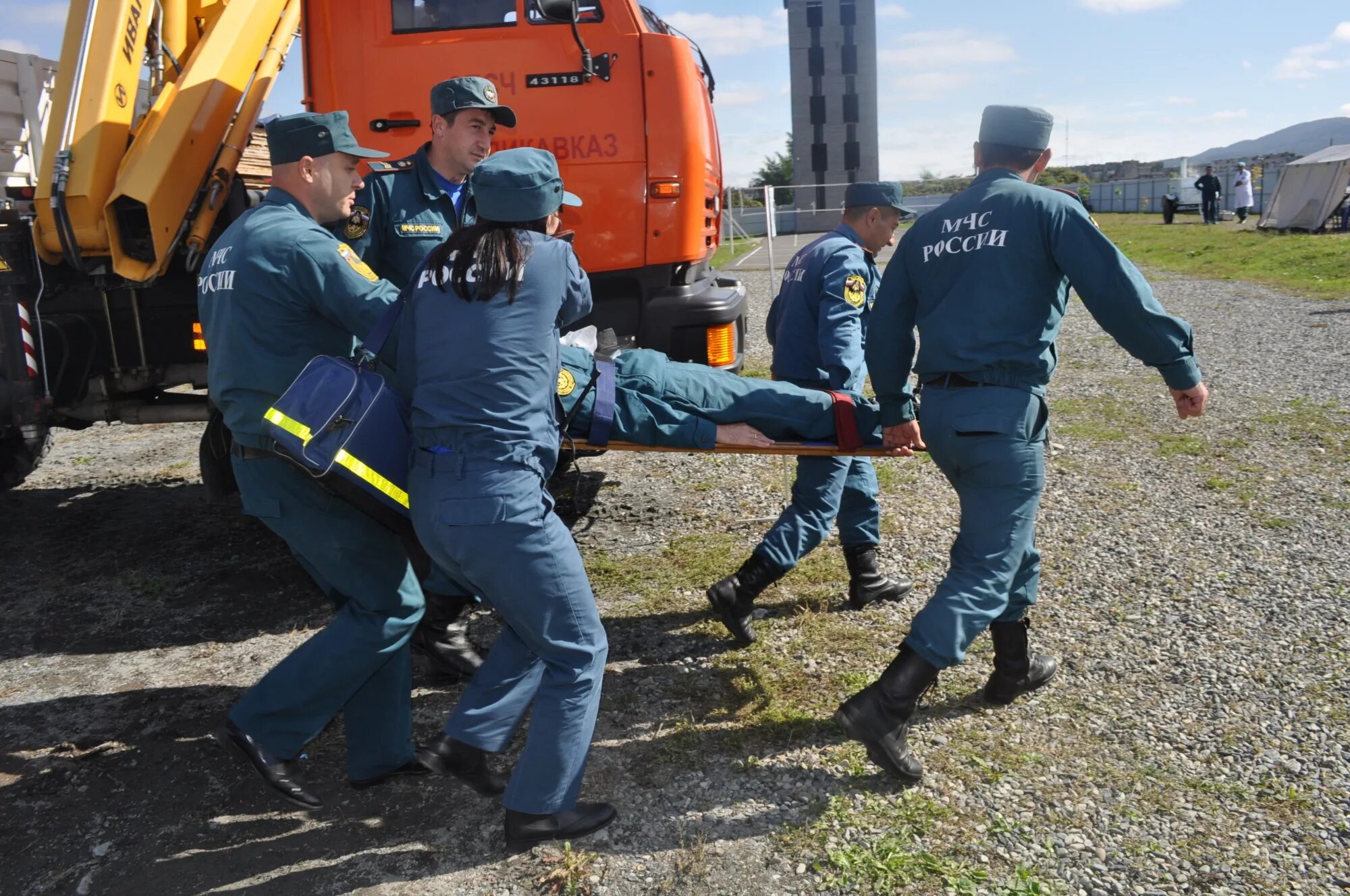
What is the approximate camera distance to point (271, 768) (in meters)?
3.03

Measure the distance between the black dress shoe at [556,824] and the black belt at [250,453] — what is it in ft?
4.12

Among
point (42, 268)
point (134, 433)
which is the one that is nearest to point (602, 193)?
point (42, 268)

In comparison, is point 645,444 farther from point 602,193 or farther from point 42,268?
point 42,268

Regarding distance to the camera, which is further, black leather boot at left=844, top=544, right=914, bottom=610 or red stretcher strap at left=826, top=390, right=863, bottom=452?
black leather boot at left=844, top=544, right=914, bottom=610

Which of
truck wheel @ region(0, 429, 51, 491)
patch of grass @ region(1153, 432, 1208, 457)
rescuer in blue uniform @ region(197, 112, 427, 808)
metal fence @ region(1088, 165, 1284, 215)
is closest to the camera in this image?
rescuer in blue uniform @ region(197, 112, 427, 808)

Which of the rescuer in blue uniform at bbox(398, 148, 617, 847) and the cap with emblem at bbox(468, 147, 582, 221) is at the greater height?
the cap with emblem at bbox(468, 147, 582, 221)

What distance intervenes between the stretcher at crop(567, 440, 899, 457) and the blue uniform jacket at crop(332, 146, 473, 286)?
40.7 inches

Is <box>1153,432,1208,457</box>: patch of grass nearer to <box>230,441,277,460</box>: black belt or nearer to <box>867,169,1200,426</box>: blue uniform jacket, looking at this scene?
<box>867,169,1200,426</box>: blue uniform jacket

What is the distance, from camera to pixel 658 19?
5695 millimetres

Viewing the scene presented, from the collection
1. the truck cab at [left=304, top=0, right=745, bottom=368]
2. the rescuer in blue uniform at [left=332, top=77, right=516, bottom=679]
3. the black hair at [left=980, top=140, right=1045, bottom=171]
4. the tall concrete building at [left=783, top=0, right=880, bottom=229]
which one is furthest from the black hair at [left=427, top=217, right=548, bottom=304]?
the tall concrete building at [left=783, top=0, right=880, bottom=229]

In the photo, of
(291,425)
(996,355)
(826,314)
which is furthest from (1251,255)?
(291,425)

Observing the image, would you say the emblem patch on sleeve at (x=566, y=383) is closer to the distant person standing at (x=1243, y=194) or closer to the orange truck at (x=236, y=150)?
the orange truck at (x=236, y=150)

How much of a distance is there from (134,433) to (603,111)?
6296 mm

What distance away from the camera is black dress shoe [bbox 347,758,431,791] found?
10.4ft
